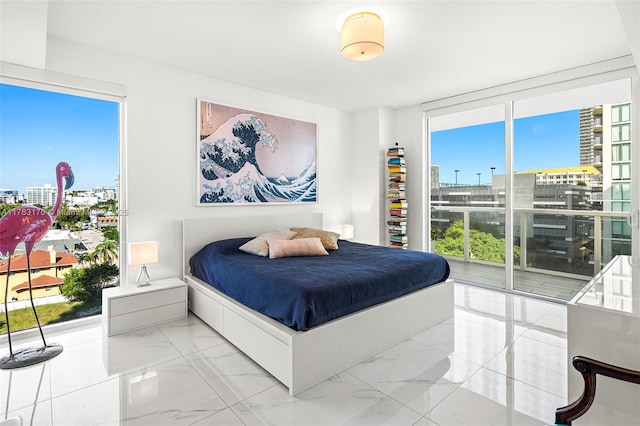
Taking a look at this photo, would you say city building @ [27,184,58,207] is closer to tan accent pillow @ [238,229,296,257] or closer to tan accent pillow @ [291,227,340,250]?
tan accent pillow @ [238,229,296,257]

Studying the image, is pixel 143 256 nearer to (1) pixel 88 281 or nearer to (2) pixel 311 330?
(1) pixel 88 281

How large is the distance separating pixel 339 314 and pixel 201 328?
4.86 ft

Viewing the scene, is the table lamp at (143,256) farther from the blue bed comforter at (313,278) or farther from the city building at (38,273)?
the city building at (38,273)

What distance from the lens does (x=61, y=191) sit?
279 cm

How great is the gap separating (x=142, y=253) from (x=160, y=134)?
127 cm

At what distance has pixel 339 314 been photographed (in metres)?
2.34

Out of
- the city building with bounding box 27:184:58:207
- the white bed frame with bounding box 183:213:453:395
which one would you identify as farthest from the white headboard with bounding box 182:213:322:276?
the city building with bounding box 27:184:58:207

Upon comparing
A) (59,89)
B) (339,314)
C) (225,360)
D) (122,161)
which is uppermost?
(59,89)

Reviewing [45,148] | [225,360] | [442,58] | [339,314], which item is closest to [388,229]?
[442,58]

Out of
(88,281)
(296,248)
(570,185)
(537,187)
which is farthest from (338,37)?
(88,281)

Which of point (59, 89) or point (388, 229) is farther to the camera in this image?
point (388, 229)

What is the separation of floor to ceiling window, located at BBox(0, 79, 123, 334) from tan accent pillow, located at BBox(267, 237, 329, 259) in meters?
1.58

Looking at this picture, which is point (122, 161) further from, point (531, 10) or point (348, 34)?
point (531, 10)

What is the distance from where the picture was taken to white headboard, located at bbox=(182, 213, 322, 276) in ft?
12.0
